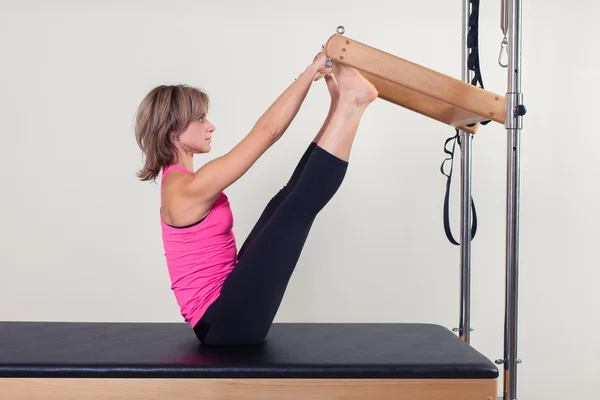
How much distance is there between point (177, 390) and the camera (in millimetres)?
1951

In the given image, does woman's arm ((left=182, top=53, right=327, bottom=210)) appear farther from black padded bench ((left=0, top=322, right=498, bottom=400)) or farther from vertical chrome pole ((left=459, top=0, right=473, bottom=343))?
vertical chrome pole ((left=459, top=0, right=473, bottom=343))

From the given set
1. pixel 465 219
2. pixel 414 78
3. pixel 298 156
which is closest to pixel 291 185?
pixel 414 78

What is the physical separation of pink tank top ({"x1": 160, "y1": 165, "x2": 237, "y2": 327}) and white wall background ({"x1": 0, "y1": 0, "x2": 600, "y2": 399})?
4.89 ft

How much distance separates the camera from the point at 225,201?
7.56 ft

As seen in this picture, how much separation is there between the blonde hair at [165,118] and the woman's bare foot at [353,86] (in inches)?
20.3

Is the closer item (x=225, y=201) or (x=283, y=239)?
(x=283, y=239)

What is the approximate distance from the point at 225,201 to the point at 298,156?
1475 mm

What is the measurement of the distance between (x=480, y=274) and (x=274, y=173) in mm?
1245

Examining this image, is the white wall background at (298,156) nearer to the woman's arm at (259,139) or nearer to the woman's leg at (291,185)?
the woman's leg at (291,185)

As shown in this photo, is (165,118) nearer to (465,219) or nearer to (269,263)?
(269,263)

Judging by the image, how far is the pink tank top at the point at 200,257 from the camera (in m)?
2.22

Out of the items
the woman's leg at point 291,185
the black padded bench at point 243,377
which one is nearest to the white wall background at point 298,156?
the woman's leg at point 291,185

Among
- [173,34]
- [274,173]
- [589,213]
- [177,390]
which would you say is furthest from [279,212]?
[589,213]

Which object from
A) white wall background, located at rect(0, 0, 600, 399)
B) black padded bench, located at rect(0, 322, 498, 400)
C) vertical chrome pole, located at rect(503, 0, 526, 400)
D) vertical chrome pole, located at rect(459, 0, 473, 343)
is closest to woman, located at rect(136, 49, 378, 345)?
black padded bench, located at rect(0, 322, 498, 400)
